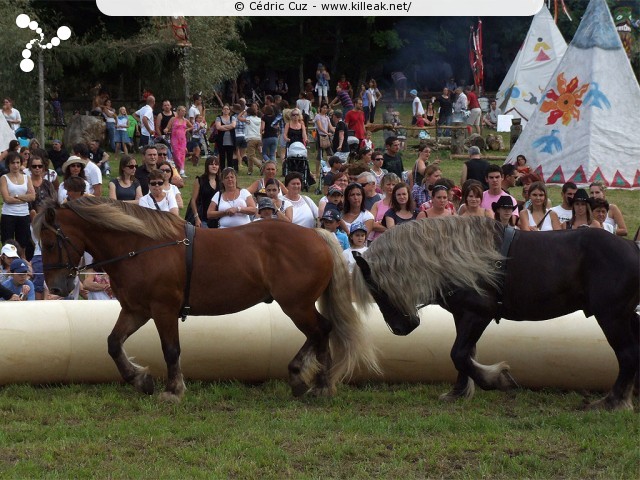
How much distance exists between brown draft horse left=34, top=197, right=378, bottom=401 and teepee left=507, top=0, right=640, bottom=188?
42.2ft

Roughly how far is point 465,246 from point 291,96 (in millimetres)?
35461

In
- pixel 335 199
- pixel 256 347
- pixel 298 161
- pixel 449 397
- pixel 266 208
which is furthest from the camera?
pixel 298 161

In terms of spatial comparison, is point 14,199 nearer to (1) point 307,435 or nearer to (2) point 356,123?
(1) point 307,435

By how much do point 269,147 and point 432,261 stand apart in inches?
545

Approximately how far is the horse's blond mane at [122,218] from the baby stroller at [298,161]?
10.6 m

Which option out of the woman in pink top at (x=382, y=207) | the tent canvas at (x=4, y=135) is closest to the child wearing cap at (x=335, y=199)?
the woman in pink top at (x=382, y=207)

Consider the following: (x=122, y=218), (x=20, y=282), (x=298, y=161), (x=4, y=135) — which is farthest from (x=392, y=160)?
(x=122, y=218)

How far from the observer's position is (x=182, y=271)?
306 inches

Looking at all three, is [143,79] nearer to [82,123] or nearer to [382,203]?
[82,123]

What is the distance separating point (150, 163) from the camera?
39.7 ft

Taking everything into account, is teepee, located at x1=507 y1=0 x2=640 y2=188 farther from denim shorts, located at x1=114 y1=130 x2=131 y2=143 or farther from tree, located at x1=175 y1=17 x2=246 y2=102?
tree, located at x1=175 y1=17 x2=246 y2=102

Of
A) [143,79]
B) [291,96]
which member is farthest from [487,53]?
[143,79]

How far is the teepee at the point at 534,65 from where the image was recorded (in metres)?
30.6

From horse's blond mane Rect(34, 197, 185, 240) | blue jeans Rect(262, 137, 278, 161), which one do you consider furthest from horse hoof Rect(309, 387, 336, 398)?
blue jeans Rect(262, 137, 278, 161)
